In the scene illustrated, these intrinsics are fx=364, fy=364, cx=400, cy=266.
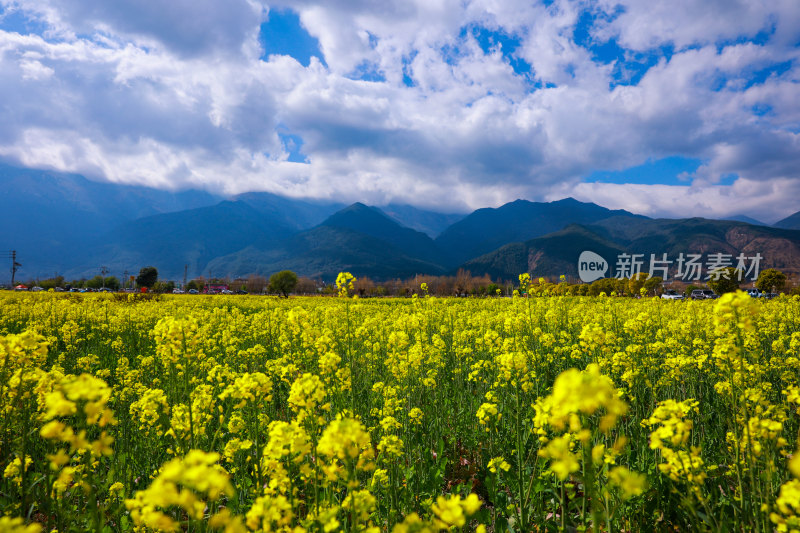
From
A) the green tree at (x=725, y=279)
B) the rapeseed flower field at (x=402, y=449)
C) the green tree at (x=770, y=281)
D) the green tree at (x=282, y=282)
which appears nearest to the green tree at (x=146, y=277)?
the green tree at (x=282, y=282)

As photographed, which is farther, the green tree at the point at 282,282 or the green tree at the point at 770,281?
the green tree at the point at 282,282

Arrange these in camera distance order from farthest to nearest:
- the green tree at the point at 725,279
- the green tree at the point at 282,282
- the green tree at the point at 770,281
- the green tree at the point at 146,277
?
the green tree at the point at 282,282, the green tree at the point at 146,277, the green tree at the point at 725,279, the green tree at the point at 770,281

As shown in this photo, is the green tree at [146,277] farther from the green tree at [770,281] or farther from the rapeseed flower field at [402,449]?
the green tree at [770,281]

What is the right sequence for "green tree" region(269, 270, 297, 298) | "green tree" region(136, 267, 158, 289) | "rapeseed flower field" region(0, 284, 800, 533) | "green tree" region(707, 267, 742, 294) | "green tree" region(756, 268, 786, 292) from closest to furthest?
"rapeseed flower field" region(0, 284, 800, 533), "green tree" region(756, 268, 786, 292), "green tree" region(707, 267, 742, 294), "green tree" region(136, 267, 158, 289), "green tree" region(269, 270, 297, 298)

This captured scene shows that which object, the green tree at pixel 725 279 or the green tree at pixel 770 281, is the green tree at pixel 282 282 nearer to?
the green tree at pixel 725 279

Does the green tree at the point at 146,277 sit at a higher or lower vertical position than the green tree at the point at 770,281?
lower

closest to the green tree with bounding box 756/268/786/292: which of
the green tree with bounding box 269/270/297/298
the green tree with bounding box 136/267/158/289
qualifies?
the green tree with bounding box 269/270/297/298

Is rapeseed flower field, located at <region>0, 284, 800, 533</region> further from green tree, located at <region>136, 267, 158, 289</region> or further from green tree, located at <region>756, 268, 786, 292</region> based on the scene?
green tree, located at <region>136, 267, 158, 289</region>

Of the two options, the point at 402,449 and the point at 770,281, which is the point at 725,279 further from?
the point at 402,449

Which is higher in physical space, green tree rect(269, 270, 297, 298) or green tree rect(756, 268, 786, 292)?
green tree rect(756, 268, 786, 292)

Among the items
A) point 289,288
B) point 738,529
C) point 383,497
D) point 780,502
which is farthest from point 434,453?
point 289,288

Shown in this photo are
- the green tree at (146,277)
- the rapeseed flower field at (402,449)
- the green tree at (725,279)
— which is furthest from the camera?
the green tree at (146,277)

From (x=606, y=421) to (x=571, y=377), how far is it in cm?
18

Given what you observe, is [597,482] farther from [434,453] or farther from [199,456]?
[199,456]
